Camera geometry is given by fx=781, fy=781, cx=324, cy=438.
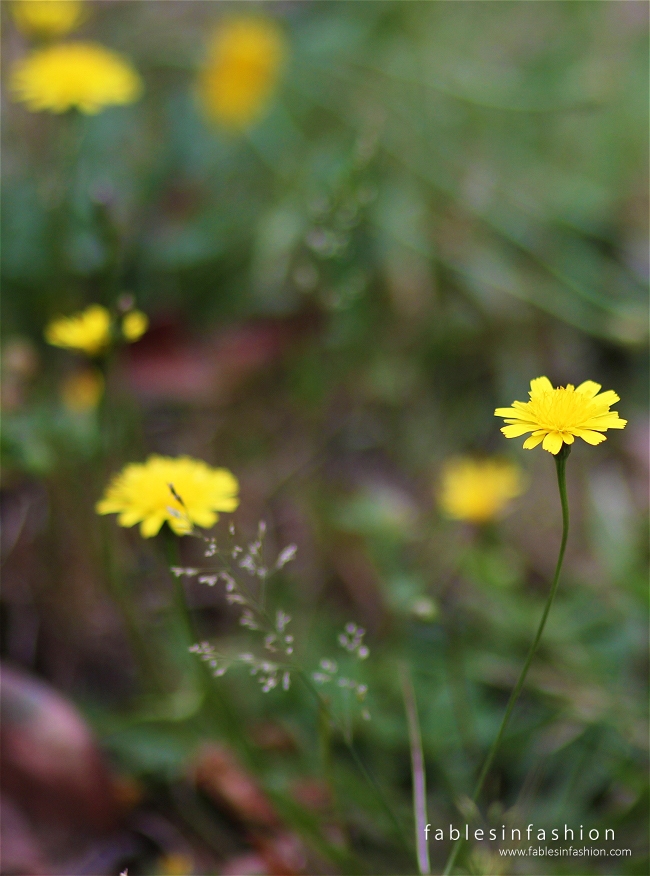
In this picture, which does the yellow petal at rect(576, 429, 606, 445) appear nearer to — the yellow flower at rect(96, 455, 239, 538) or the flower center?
the flower center

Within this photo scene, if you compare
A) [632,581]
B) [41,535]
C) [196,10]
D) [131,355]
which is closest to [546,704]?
[632,581]

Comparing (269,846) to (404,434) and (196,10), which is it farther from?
(196,10)

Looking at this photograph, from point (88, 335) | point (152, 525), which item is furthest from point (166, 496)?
point (88, 335)

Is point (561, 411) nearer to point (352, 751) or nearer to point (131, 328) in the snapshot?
point (352, 751)

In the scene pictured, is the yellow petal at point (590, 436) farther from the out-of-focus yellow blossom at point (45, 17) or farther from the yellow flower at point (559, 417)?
the out-of-focus yellow blossom at point (45, 17)

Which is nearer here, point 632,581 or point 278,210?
point 632,581
